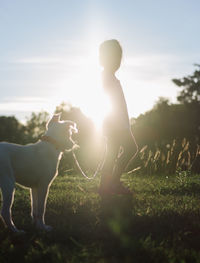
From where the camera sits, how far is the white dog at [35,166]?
14.2ft

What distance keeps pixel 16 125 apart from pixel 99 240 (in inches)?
3332

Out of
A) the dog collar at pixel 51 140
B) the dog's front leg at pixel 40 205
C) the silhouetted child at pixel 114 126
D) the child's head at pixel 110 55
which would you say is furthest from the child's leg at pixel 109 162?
the dog's front leg at pixel 40 205

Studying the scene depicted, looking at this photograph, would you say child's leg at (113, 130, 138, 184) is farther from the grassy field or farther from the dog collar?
the dog collar

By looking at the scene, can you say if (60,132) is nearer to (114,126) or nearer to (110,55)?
(114,126)

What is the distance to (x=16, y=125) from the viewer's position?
8656cm

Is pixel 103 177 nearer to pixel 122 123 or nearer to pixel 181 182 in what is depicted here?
pixel 122 123

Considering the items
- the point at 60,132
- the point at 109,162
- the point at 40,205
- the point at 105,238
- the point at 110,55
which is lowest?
the point at 105,238

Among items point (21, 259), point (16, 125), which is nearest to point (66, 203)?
point (21, 259)

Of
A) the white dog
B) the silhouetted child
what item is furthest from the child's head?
the white dog

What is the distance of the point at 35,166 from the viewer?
15.0 feet

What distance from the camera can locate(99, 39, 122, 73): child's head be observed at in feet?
21.5

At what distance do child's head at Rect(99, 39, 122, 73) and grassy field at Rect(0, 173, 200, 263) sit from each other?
242 centimetres

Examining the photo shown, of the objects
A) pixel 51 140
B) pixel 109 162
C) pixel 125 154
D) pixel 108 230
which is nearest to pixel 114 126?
pixel 125 154

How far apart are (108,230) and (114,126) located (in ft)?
7.83
